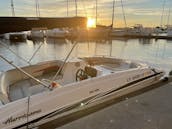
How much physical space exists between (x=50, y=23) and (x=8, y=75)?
2027 mm

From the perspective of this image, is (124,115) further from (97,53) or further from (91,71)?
(97,53)

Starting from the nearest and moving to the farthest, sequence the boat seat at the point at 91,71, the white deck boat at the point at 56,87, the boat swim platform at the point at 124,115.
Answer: the boat swim platform at the point at 124,115
the white deck boat at the point at 56,87
the boat seat at the point at 91,71

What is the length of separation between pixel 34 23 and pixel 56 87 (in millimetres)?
1286

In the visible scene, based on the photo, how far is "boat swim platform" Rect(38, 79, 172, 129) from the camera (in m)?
3.14

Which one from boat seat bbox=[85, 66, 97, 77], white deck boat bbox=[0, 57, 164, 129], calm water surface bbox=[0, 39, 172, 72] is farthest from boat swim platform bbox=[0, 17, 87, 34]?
calm water surface bbox=[0, 39, 172, 72]

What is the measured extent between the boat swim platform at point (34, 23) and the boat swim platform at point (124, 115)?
1.70 meters

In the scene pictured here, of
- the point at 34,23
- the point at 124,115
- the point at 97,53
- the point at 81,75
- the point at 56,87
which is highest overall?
the point at 34,23

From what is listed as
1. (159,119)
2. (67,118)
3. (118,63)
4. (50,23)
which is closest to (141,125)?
(159,119)

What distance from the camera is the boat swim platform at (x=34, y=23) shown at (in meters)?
3.15

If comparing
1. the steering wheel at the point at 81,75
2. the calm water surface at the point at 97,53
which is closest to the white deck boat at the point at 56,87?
the steering wheel at the point at 81,75

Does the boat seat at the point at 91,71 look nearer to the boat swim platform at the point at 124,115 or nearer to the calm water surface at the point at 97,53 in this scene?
the boat swim platform at the point at 124,115

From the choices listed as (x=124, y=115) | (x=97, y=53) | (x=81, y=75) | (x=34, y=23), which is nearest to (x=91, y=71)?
(x=81, y=75)

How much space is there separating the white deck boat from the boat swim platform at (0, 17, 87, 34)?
1.07 meters

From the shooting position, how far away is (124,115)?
3.45 m
